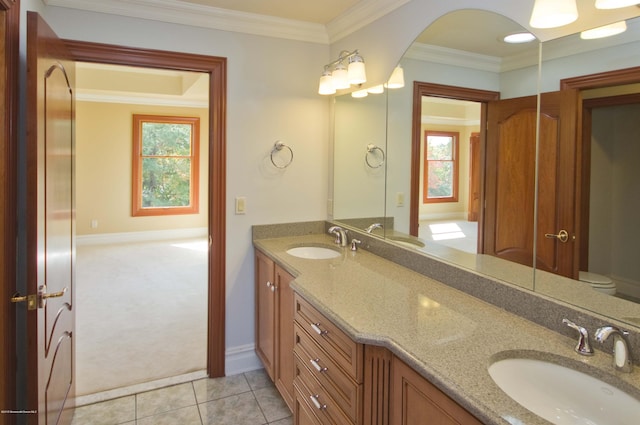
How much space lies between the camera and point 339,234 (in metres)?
2.85

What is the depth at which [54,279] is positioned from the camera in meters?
1.89

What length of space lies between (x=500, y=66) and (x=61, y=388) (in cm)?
257

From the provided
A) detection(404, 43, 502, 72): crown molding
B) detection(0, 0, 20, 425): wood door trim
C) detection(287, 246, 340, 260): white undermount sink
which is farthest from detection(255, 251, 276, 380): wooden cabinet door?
detection(404, 43, 502, 72): crown molding

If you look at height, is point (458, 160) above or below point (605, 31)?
below

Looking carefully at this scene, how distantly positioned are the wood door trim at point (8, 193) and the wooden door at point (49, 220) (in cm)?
10

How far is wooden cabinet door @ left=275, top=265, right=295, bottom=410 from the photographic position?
87.4 inches

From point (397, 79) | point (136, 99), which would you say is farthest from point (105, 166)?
point (397, 79)

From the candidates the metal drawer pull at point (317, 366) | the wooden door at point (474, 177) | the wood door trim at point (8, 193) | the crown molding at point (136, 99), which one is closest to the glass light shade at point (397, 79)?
the wooden door at point (474, 177)

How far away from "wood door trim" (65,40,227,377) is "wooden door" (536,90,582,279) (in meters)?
1.91

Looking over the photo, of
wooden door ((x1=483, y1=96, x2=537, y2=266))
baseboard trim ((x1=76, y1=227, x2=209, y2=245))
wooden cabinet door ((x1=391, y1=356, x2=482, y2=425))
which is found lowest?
baseboard trim ((x1=76, y1=227, x2=209, y2=245))

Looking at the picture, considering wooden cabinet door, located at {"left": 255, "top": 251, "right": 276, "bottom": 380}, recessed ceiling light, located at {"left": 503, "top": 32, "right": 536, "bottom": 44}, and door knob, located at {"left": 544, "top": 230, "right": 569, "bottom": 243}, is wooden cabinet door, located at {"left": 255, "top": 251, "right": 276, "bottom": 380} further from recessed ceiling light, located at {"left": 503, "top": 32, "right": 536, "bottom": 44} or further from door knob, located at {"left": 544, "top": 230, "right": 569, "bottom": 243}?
recessed ceiling light, located at {"left": 503, "top": 32, "right": 536, "bottom": 44}

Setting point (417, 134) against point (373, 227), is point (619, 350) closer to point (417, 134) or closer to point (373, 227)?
point (417, 134)

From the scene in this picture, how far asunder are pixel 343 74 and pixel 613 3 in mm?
1586

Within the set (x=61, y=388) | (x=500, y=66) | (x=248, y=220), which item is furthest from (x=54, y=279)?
(x=500, y=66)
